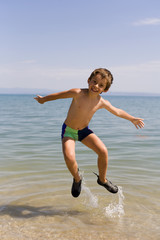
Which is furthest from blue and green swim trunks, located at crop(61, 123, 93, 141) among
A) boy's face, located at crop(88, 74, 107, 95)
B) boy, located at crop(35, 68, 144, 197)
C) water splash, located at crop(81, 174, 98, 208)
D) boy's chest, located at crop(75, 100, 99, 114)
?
water splash, located at crop(81, 174, 98, 208)

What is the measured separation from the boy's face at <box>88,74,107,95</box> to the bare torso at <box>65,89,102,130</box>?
0.19 metres

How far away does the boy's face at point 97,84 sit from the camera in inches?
200

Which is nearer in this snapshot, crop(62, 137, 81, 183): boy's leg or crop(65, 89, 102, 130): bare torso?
crop(62, 137, 81, 183): boy's leg

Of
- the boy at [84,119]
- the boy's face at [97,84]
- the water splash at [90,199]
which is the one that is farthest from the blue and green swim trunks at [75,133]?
the water splash at [90,199]

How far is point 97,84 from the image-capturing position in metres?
5.10

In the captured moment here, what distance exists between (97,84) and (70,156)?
47.0 inches

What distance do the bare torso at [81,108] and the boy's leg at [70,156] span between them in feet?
0.93

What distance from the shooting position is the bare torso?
17.2 ft

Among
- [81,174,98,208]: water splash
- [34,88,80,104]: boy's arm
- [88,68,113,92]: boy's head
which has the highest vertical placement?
[88,68,113,92]: boy's head

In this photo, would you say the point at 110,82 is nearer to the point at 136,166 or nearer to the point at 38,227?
the point at 38,227

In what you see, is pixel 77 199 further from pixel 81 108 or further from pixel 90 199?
pixel 81 108

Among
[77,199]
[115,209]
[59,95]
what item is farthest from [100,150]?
[77,199]

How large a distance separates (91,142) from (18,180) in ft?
7.77

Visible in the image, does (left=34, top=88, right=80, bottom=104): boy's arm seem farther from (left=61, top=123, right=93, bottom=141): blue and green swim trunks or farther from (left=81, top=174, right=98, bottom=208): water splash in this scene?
(left=81, top=174, right=98, bottom=208): water splash
